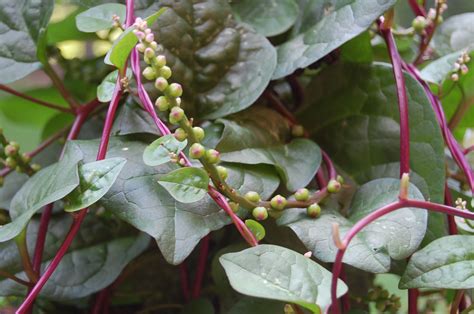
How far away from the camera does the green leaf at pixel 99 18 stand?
0.43 meters

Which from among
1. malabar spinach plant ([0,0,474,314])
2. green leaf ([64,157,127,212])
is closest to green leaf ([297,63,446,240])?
malabar spinach plant ([0,0,474,314])

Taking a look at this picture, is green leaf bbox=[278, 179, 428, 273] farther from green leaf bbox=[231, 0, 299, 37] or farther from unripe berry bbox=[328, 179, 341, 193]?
green leaf bbox=[231, 0, 299, 37]

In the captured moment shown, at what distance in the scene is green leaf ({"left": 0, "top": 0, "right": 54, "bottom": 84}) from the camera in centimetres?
51

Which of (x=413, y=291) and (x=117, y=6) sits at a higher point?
(x=117, y=6)

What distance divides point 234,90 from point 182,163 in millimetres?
141

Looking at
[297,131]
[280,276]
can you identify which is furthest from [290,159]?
[280,276]

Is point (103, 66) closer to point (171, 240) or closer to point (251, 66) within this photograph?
point (251, 66)

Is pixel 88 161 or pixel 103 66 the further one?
pixel 103 66

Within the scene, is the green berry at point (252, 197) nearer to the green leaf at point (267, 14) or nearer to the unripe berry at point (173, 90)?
the unripe berry at point (173, 90)

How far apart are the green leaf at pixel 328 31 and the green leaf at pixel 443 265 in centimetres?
17

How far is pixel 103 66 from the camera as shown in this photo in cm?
62

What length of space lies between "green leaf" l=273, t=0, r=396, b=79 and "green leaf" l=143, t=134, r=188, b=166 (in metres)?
0.15

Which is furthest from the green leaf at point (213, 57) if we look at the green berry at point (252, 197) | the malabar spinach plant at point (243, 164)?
the green berry at point (252, 197)

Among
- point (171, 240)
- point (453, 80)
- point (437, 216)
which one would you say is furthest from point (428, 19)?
point (171, 240)
